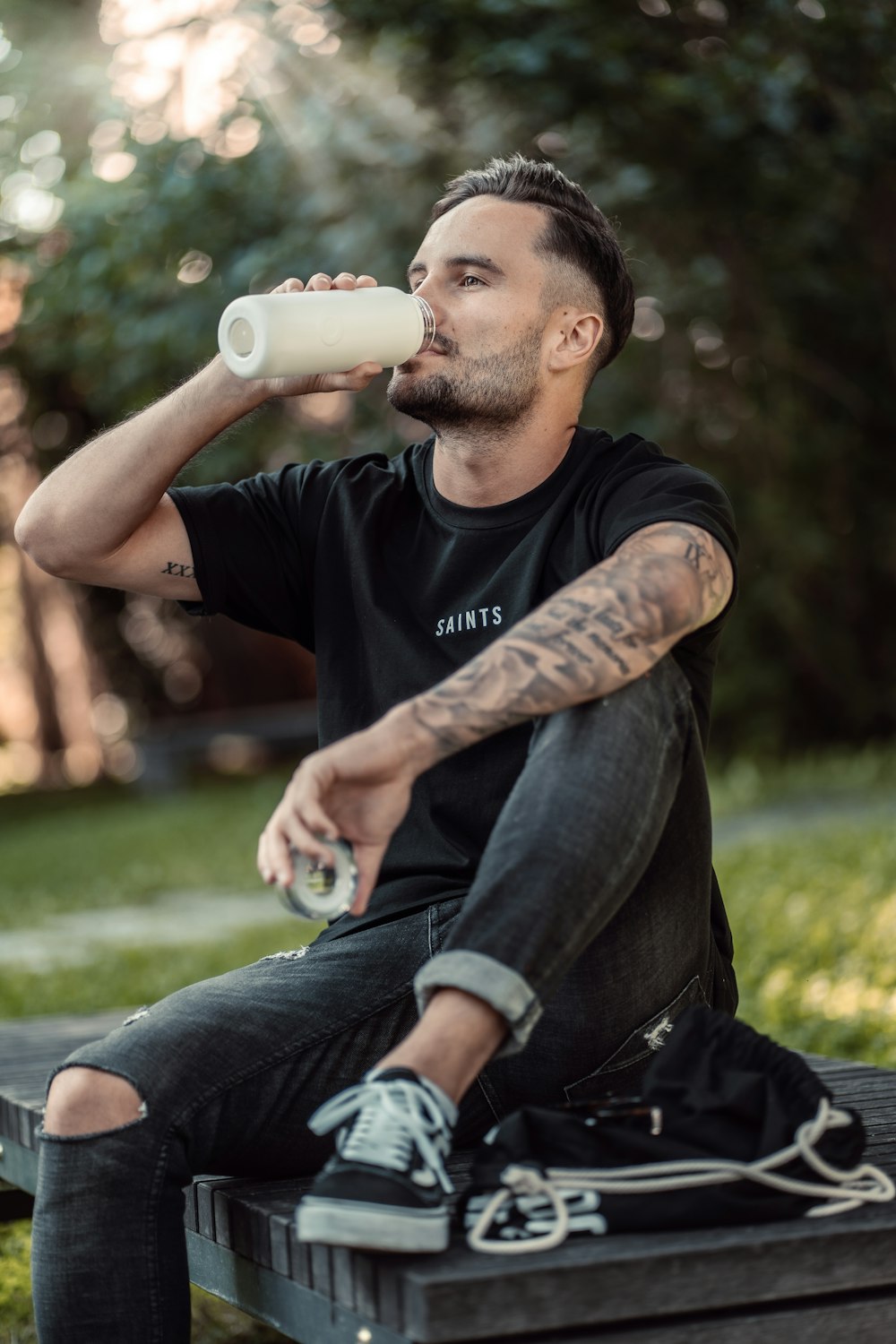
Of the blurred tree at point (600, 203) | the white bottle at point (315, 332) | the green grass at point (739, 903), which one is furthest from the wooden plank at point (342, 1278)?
the blurred tree at point (600, 203)

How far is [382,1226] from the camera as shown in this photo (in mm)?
1590

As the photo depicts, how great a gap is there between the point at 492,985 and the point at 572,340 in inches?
50.4

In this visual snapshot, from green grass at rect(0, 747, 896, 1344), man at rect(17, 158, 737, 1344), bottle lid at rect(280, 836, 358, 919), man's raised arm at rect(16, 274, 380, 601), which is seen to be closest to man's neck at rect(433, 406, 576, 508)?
man at rect(17, 158, 737, 1344)

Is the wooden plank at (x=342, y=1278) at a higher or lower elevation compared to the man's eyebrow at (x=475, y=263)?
lower

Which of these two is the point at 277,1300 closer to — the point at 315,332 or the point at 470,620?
the point at 470,620

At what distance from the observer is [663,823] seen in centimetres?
192

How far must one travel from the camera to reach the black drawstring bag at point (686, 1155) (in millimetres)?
1683

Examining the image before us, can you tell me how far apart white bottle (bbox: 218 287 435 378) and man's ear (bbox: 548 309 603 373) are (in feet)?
1.15

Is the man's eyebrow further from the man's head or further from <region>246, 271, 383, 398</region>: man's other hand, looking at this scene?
<region>246, 271, 383, 398</region>: man's other hand

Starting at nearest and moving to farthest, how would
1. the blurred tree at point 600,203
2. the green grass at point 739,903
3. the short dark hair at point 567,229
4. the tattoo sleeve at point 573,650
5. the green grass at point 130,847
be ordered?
1. the tattoo sleeve at point 573,650
2. the short dark hair at point 567,229
3. the green grass at point 739,903
4. the blurred tree at point 600,203
5. the green grass at point 130,847

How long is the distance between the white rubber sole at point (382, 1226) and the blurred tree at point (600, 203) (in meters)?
5.39

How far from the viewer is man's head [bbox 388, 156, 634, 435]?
8.09ft

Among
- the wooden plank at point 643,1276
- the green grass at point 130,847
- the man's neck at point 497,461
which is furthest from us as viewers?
the green grass at point 130,847

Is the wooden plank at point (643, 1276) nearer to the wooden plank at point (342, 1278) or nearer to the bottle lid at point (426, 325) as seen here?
the wooden plank at point (342, 1278)
